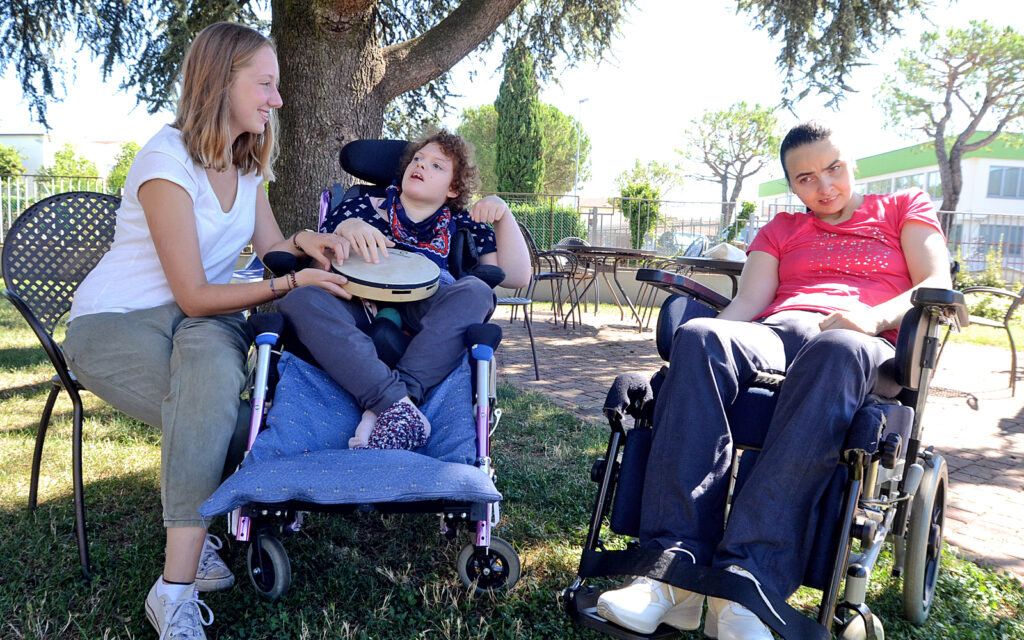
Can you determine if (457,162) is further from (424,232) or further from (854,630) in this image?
(854,630)

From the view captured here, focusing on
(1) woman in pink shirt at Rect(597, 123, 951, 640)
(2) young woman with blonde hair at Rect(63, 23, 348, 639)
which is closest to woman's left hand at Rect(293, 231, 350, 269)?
(2) young woman with blonde hair at Rect(63, 23, 348, 639)

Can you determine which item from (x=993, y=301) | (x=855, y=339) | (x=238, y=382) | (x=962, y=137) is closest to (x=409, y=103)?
(x=238, y=382)

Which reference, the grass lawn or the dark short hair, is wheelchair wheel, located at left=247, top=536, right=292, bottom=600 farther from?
the dark short hair

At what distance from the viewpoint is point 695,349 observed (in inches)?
72.4

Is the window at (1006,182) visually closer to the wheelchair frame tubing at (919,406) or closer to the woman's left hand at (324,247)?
the wheelchair frame tubing at (919,406)

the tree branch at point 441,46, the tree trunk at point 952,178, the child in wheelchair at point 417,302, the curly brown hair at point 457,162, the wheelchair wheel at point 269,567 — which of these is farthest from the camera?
the tree trunk at point 952,178

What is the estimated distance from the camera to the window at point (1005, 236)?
43.2ft

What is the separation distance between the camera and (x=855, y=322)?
2.00 metres

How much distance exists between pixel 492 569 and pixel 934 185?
3710 cm

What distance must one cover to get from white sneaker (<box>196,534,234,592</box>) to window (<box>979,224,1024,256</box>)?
47.7ft

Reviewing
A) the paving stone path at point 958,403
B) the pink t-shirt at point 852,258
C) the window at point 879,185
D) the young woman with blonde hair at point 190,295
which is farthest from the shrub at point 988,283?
the window at point 879,185

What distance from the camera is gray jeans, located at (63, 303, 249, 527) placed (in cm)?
192

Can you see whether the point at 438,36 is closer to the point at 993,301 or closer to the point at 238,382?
the point at 238,382

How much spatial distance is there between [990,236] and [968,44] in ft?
38.3
